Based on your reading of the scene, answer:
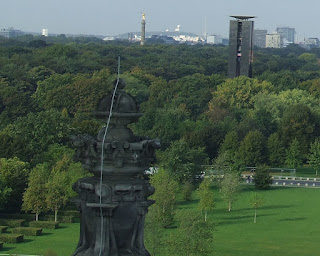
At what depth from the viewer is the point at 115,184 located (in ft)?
25.8

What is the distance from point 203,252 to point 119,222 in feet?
97.8

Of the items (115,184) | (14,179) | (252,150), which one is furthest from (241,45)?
(115,184)

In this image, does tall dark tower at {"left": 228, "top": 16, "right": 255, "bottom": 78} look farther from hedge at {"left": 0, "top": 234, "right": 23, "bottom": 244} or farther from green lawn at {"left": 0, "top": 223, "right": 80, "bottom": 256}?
hedge at {"left": 0, "top": 234, "right": 23, "bottom": 244}

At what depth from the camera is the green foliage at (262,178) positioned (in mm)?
64750

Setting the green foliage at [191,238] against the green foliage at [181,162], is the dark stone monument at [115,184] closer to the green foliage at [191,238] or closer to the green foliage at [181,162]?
the green foliage at [191,238]

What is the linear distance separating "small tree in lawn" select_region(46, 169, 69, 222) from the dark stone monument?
1615 inches

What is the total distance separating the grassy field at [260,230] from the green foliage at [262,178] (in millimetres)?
1612

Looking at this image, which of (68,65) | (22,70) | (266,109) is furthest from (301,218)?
(68,65)

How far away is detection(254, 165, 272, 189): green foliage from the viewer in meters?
64.8

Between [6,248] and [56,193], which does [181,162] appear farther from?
[6,248]

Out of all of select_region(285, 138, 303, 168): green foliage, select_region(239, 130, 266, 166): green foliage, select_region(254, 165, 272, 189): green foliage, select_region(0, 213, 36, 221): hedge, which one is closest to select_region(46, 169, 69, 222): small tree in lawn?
select_region(0, 213, 36, 221): hedge

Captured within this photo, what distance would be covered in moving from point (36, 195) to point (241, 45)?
250 ft

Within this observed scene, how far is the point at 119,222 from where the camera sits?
793 cm

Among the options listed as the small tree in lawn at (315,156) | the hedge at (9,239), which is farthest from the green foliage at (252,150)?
the hedge at (9,239)
